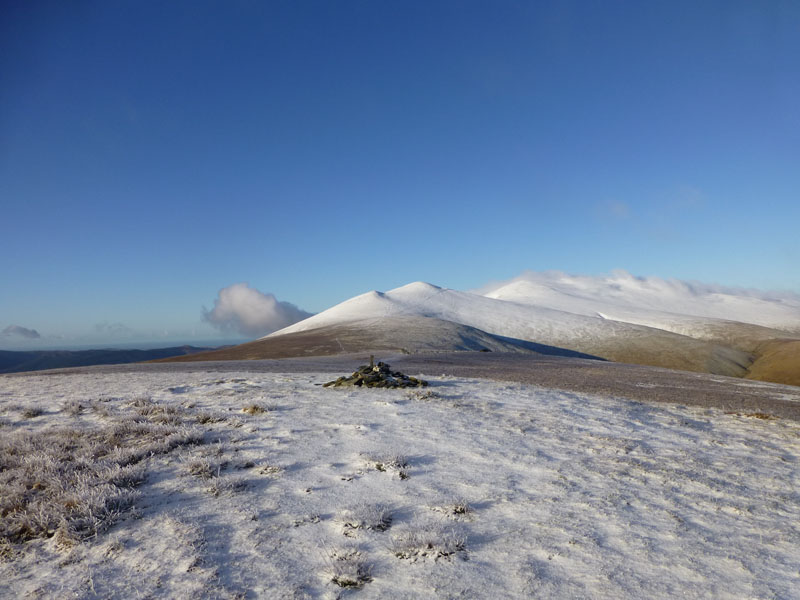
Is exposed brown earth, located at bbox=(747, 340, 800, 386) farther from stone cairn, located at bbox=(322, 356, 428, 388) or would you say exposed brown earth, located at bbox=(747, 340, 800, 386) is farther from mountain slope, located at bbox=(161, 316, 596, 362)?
stone cairn, located at bbox=(322, 356, 428, 388)

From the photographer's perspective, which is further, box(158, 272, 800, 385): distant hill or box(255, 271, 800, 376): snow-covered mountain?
box(255, 271, 800, 376): snow-covered mountain

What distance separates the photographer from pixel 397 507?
6.91 metres

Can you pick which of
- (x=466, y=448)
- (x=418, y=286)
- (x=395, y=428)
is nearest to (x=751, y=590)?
(x=466, y=448)

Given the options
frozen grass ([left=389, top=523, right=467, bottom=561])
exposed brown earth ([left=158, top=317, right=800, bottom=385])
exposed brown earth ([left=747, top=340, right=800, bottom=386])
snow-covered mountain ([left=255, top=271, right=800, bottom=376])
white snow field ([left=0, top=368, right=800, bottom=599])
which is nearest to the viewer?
white snow field ([left=0, top=368, right=800, bottom=599])

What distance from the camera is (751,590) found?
17.4 ft

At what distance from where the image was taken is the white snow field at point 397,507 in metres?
5.20

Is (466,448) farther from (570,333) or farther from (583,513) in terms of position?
(570,333)

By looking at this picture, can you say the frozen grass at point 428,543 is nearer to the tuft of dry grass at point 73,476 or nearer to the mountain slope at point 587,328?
the tuft of dry grass at point 73,476

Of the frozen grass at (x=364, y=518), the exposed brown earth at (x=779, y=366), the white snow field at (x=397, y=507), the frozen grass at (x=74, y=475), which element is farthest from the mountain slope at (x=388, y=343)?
the frozen grass at (x=364, y=518)

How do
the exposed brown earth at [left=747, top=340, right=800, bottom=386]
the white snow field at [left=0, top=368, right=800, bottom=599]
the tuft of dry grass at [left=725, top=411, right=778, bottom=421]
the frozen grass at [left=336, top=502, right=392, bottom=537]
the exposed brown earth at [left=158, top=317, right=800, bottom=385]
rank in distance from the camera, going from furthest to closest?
the exposed brown earth at [left=158, top=317, right=800, bottom=385]
the exposed brown earth at [left=747, top=340, right=800, bottom=386]
the tuft of dry grass at [left=725, top=411, right=778, bottom=421]
the frozen grass at [left=336, top=502, right=392, bottom=537]
the white snow field at [left=0, top=368, right=800, bottom=599]

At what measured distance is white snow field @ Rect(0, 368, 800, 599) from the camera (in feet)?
17.1

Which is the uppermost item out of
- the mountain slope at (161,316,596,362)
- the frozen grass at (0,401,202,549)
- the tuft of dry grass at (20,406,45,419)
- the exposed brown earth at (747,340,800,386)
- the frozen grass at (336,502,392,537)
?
the mountain slope at (161,316,596,362)

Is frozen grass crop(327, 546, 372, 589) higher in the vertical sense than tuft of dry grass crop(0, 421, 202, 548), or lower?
lower

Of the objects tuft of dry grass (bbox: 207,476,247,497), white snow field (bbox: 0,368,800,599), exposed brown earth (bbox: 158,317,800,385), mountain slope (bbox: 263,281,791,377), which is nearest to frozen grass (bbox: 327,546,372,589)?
white snow field (bbox: 0,368,800,599)
